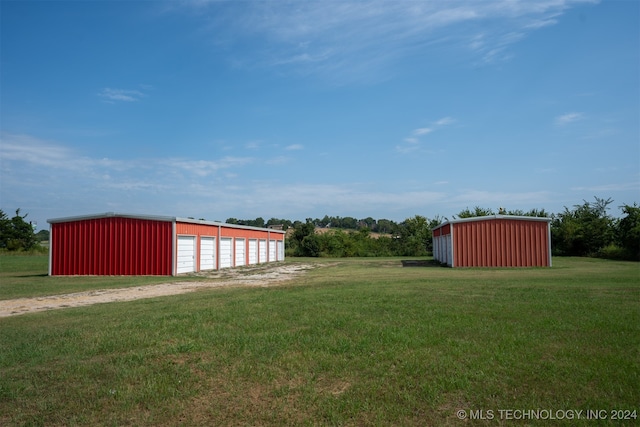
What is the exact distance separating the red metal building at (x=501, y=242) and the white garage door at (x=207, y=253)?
14.5 meters

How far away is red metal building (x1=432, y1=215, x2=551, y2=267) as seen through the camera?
26.9m

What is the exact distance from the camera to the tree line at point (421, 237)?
129 feet

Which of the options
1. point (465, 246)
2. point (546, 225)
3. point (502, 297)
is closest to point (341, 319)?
point (502, 297)

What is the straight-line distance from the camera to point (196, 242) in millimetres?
26312

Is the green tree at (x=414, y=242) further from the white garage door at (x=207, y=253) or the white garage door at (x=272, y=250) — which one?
the white garage door at (x=207, y=253)

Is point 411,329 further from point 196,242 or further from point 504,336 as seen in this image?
point 196,242

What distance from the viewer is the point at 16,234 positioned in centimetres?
5725

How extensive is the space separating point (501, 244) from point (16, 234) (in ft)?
187

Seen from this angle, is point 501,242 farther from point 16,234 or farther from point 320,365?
point 16,234

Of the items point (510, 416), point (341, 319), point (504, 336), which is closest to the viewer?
point (510, 416)

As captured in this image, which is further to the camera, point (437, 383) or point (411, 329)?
point (411, 329)

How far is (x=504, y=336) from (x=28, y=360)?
22.7 feet

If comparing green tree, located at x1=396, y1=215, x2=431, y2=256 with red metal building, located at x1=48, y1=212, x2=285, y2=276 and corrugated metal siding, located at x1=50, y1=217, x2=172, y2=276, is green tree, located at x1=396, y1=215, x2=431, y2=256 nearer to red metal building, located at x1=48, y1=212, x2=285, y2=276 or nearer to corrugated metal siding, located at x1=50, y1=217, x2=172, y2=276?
red metal building, located at x1=48, y1=212, x2=285, y2=276

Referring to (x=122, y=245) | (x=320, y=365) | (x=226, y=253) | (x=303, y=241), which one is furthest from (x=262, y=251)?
(x=320, y=365)
